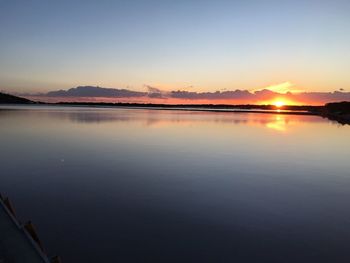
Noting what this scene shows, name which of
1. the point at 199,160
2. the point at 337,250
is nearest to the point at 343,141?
the point at 199,160

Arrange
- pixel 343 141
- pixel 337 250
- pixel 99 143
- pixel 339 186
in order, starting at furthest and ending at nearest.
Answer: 1. pixel 343 141
2. pixel 99 143
3. pixel 339 186
4. pixel 337 250

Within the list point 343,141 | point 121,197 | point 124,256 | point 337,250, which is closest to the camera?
point 124,256

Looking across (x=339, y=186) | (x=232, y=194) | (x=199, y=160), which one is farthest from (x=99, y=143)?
(x=339, y=186)

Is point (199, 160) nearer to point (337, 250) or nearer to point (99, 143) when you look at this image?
point (99, 143)

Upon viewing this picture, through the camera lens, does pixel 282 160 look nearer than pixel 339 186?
No

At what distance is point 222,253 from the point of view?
9.37 metres

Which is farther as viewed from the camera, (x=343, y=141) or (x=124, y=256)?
(x=343, y=141)

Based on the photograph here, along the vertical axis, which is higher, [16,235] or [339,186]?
[16,235]

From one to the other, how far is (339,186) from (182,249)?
1230 cm

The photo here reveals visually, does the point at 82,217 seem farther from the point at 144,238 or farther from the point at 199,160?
the point at 199,160

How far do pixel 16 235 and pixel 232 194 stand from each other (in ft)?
32.9

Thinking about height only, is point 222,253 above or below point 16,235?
below

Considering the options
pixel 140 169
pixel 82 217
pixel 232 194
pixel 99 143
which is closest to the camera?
pixel 82 217

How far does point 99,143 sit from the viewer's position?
3209 cm
